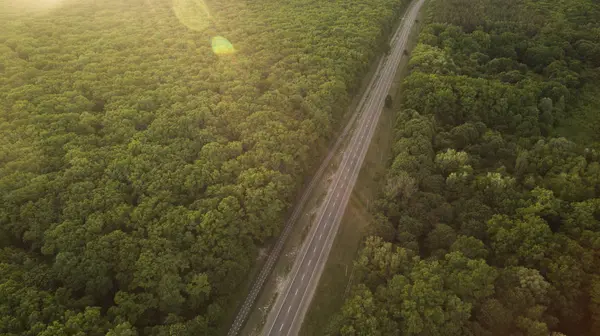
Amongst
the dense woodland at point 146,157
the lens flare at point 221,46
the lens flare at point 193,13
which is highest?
the lens flare at point 193,13

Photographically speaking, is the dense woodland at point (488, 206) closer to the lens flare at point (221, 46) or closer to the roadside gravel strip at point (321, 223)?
the roadside gravel strip at point (321, 223)

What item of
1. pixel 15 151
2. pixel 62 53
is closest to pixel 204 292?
pixel 15 151

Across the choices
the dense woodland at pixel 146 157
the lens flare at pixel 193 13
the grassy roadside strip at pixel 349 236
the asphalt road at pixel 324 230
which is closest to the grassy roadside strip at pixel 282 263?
the asphalt road at pixel 324 230

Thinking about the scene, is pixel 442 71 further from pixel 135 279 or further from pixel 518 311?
pixel 135 279

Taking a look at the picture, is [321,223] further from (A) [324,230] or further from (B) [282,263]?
(B) [282,263]

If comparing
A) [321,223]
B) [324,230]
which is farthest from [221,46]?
[324,230]

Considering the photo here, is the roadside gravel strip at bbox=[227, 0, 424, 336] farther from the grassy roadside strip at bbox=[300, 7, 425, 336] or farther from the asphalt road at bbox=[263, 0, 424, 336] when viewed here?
the grassy roadside strip at bbox=[300, 7, 425, 336]

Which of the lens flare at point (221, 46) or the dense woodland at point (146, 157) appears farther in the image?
the lens flare at point (221, 46)

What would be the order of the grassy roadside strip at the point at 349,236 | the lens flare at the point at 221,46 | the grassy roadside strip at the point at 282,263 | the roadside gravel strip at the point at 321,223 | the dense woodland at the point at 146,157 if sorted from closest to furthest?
the dense woodland at the point at 146,157
the grassy roadside strip at the point at 282,263
the roadside gravel strip at the point at 321,223
the grassy roadside strip at the point at 349,236
the lens flare at the point at 221,46
